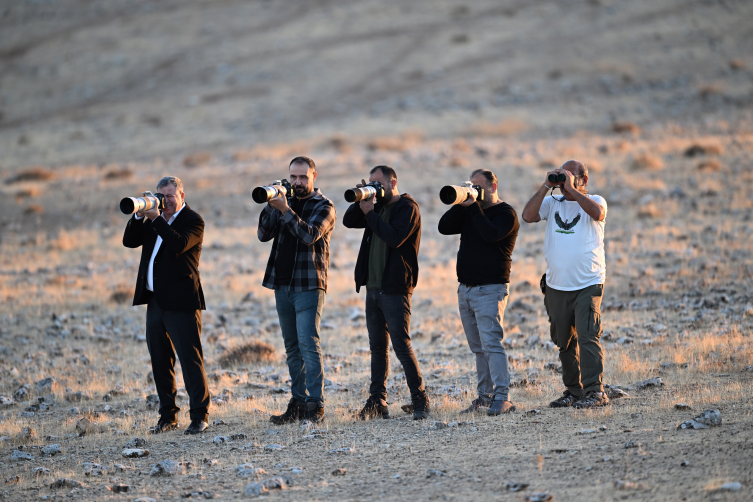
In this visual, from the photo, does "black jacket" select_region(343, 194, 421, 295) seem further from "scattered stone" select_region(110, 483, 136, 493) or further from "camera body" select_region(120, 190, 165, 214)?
"scattered stone" select_region(110, 483, 136, 493)

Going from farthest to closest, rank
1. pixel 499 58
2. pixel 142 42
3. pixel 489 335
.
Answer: pixel 142 42, pixel 499 58, pixel 489 335

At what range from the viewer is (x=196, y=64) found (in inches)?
2036

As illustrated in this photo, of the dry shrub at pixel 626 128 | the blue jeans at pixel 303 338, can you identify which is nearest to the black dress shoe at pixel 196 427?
the blue jeans at pixel 303 338

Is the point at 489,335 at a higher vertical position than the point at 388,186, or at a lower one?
lower

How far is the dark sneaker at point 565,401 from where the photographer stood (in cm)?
681

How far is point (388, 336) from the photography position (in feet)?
22.9

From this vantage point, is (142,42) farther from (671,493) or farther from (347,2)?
(671,493)

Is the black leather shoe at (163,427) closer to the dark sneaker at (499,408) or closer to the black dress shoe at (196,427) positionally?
the black dress shoe at (196,427)

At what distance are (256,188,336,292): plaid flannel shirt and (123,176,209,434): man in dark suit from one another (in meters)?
0.65

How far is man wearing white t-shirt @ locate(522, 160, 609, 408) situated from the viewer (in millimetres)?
6574

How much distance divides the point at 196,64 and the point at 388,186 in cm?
4832

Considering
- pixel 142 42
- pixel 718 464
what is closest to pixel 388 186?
pixel 718 464

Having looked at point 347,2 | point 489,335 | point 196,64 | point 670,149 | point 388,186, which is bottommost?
point 489,335

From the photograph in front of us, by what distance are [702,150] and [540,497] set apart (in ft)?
66.9
